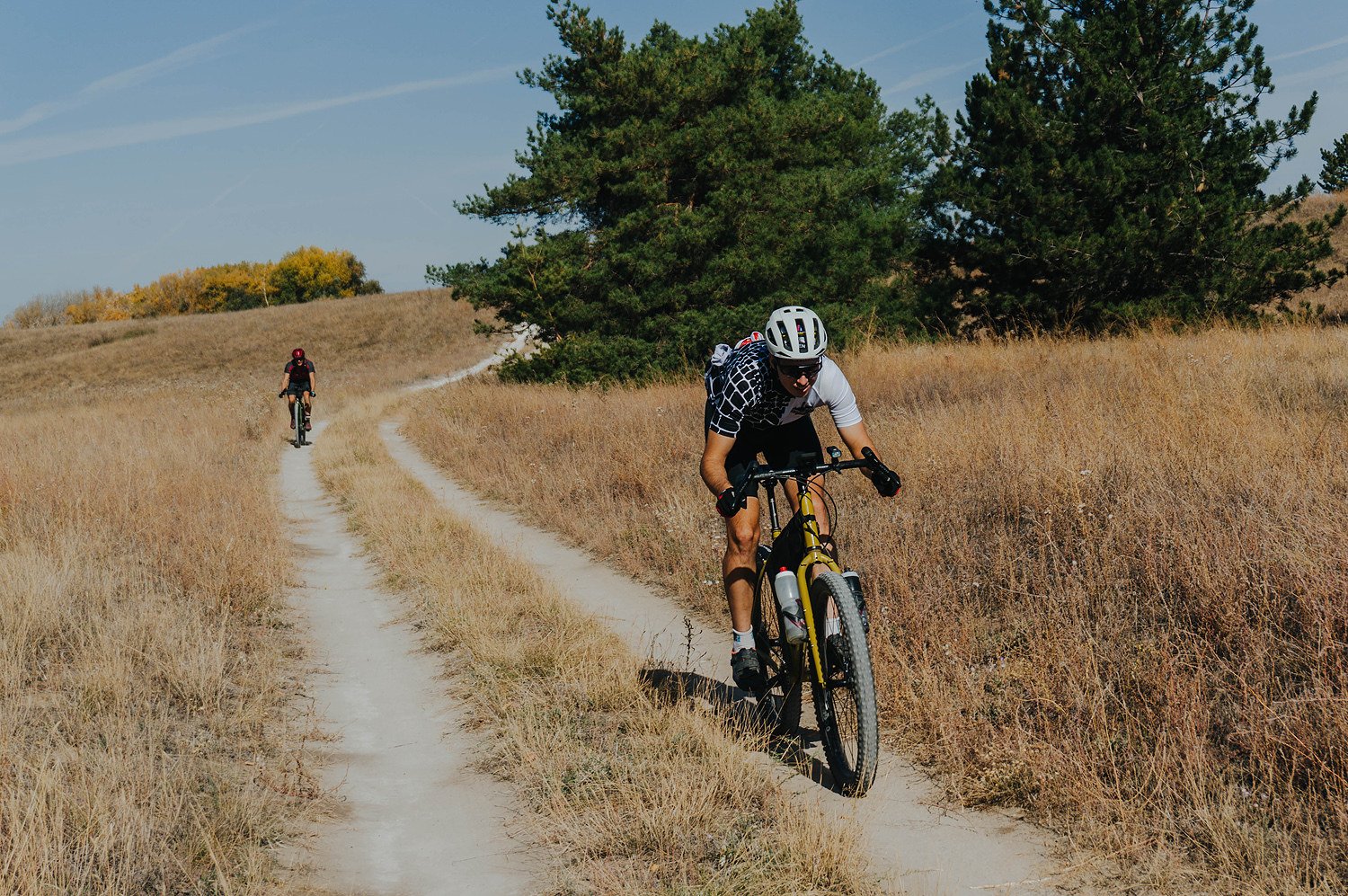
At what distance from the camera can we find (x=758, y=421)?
14.6 feet

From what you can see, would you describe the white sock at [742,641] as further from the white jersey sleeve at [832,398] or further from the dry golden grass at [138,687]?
the dry golden grass at [138,687]

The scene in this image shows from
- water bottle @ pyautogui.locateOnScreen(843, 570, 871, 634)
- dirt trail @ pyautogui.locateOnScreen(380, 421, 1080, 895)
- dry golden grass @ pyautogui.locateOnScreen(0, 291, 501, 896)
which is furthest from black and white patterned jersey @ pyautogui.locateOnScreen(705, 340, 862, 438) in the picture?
dry golden grass @ pyautogui.locateOnScreen(0, 291, 501, 896)

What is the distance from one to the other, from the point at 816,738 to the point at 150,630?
4414mm

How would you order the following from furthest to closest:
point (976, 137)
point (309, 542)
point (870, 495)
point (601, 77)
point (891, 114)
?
1. point (891, 114)
2. point (601, 77)
3. point (976, 137)
4. point (309, 542)
5. point (870, 495)

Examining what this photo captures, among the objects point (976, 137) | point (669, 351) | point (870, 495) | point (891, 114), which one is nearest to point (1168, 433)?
point (870, 495)

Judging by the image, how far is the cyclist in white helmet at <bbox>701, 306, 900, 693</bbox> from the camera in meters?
3.87

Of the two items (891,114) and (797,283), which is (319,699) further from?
(891,114)

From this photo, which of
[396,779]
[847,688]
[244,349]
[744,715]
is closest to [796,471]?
[847,688]

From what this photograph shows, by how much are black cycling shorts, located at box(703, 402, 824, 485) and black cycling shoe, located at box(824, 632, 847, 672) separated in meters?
1.08

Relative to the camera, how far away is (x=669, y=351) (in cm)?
2120

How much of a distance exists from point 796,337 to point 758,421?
713 millimetres

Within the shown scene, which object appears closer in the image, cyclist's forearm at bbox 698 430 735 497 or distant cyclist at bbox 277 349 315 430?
cyclist's forearm at bbox 698 430 735 497

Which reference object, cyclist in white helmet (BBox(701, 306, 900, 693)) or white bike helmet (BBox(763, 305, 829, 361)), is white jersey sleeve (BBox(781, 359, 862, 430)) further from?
white bike helmet (BBox(763, 305, 829, 361))

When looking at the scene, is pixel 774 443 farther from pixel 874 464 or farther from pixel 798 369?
pixel 874 464
